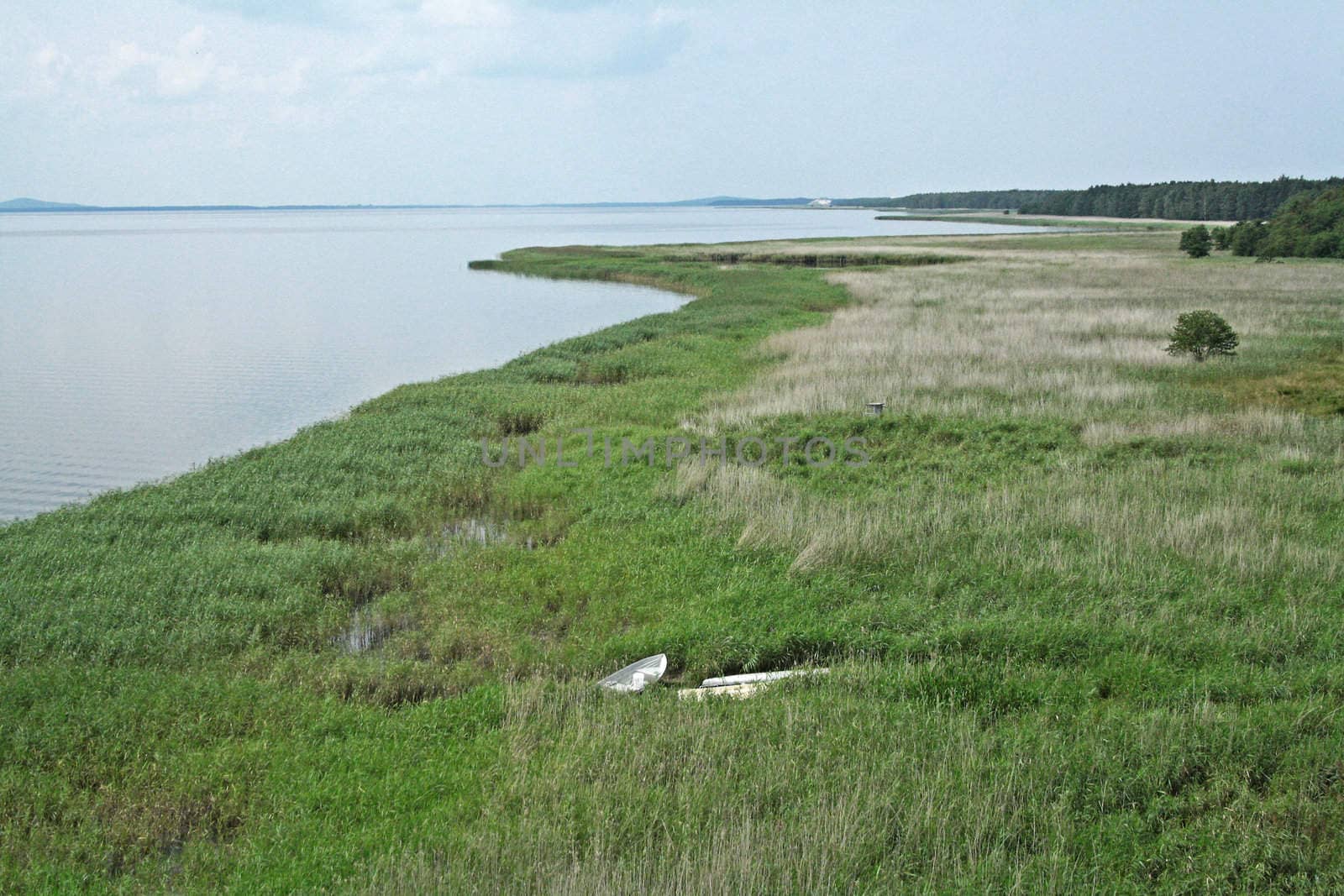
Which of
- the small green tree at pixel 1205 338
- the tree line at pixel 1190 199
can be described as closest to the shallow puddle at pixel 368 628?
the small green tree at pixel 1205 338

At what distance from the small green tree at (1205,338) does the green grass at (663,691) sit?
9.42 m

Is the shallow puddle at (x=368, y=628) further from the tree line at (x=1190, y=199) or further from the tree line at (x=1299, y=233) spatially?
the tree line at (x=1190, y=199)

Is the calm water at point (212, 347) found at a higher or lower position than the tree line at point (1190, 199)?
lower

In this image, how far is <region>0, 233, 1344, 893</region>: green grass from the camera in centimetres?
566

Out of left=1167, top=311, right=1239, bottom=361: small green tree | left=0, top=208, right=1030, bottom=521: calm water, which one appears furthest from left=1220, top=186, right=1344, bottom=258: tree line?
left=1167, top=311, right=1239, bottom=361: small green tree

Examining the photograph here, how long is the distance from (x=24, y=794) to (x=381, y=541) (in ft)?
19.6

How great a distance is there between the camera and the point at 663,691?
7.97m

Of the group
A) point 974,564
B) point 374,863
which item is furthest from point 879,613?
point 374,863

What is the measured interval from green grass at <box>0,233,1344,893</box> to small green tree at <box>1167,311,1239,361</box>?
9420 millimetres

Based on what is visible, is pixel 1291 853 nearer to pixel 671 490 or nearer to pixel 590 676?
pixel 590 676

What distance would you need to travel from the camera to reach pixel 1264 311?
3191 cm

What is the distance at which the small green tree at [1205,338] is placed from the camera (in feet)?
76.1

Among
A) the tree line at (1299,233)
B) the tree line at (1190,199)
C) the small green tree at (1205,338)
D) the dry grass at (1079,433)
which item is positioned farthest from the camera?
the tree line at (1190,199)

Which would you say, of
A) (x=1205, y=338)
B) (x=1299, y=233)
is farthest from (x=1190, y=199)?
(x=1205, y=338)
